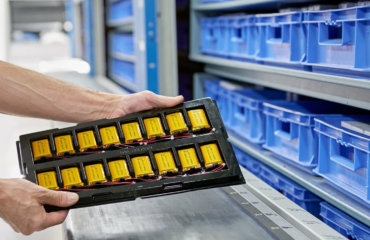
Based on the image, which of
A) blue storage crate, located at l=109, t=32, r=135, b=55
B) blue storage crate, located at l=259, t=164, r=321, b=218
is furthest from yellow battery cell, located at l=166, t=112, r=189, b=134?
blue storage crate, located at l=109, t=32, r=135, b=55

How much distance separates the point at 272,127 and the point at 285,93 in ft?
1.54

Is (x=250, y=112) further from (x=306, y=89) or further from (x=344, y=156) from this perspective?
(x=344, y=156)

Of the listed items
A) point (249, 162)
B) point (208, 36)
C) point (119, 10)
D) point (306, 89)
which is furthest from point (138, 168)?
point (119, 10)

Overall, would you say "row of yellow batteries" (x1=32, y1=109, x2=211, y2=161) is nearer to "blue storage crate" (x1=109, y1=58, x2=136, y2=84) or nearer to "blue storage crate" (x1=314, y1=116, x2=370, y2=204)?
"blue storage crate" (x1=314, y1=116, x2=370, y2=204)

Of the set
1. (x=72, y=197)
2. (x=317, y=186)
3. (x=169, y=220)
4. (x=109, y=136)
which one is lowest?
(x=317, y=186)

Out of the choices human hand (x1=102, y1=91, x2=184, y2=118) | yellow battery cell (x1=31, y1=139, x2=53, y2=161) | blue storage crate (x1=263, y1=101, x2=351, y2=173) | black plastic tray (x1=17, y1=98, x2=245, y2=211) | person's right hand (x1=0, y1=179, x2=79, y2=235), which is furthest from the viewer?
blue storage crate (x1=263, y1=101, x2=351, y2=173)

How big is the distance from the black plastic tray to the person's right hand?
0.11ft

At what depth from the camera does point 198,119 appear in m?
1.54

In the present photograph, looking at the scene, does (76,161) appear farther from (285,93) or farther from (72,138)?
(285,93)

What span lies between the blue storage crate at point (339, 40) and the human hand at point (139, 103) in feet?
2.08

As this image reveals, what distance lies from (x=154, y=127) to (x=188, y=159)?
0.55 ft

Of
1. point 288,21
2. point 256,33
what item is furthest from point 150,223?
point 256,33

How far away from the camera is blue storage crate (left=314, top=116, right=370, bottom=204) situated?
1.72 meters

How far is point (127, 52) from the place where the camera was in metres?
5.61
